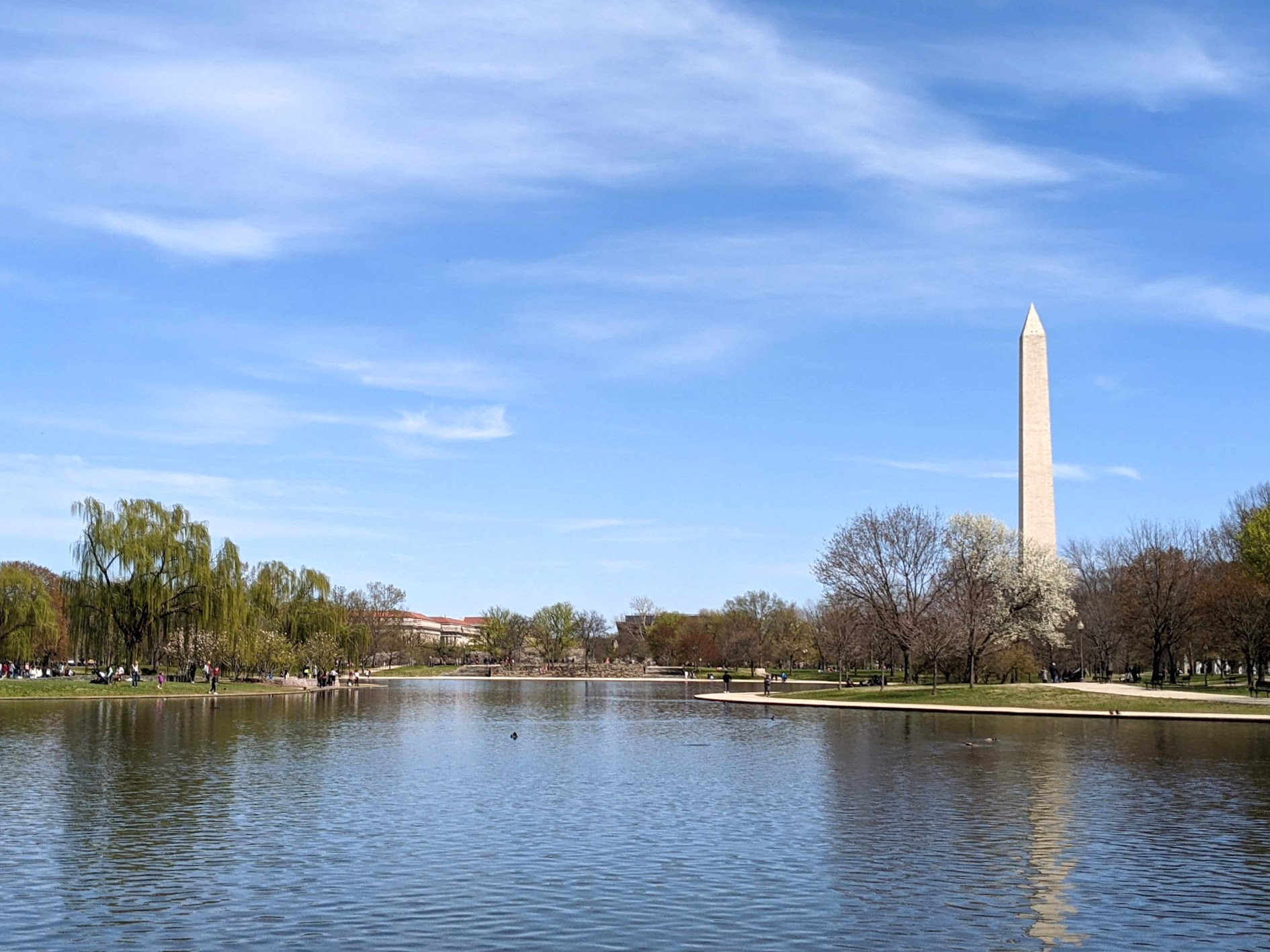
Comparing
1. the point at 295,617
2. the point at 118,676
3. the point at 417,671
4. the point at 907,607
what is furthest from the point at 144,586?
the point at 417,671

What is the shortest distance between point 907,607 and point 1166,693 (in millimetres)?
17903

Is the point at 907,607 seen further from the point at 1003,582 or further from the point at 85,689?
the point at 85,689

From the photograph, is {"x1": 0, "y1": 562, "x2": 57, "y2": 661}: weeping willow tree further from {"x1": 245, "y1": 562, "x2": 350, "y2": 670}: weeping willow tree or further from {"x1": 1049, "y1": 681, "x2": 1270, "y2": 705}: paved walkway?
{"x1": 1049, "y1": 681, "x2": 1270, "y2": 705}: paved walkway

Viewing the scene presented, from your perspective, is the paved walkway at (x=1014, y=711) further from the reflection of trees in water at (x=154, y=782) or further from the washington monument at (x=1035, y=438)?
the reflection of trees in water at (x=154, y=782)

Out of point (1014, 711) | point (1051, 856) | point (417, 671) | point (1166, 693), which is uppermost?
point (1051, 856)

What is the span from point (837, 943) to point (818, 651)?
399 ft

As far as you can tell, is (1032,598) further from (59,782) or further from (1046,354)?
(59,782)

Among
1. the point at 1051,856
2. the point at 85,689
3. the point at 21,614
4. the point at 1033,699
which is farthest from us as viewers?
the point at 21,614

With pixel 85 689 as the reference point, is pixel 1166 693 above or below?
above

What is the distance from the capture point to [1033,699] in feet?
199

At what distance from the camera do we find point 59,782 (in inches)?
1094

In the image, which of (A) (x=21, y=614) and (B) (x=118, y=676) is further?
(A) (x=21, y=614)

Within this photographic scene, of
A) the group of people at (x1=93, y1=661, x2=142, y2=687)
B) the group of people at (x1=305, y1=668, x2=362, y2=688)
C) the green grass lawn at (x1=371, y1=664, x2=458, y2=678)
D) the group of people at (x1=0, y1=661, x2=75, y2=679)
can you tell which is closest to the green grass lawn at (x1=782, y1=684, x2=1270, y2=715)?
the group of people at (x1=93, y1=661, x2=142, y2=687)

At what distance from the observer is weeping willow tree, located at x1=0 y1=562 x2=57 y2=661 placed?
2899 inches
